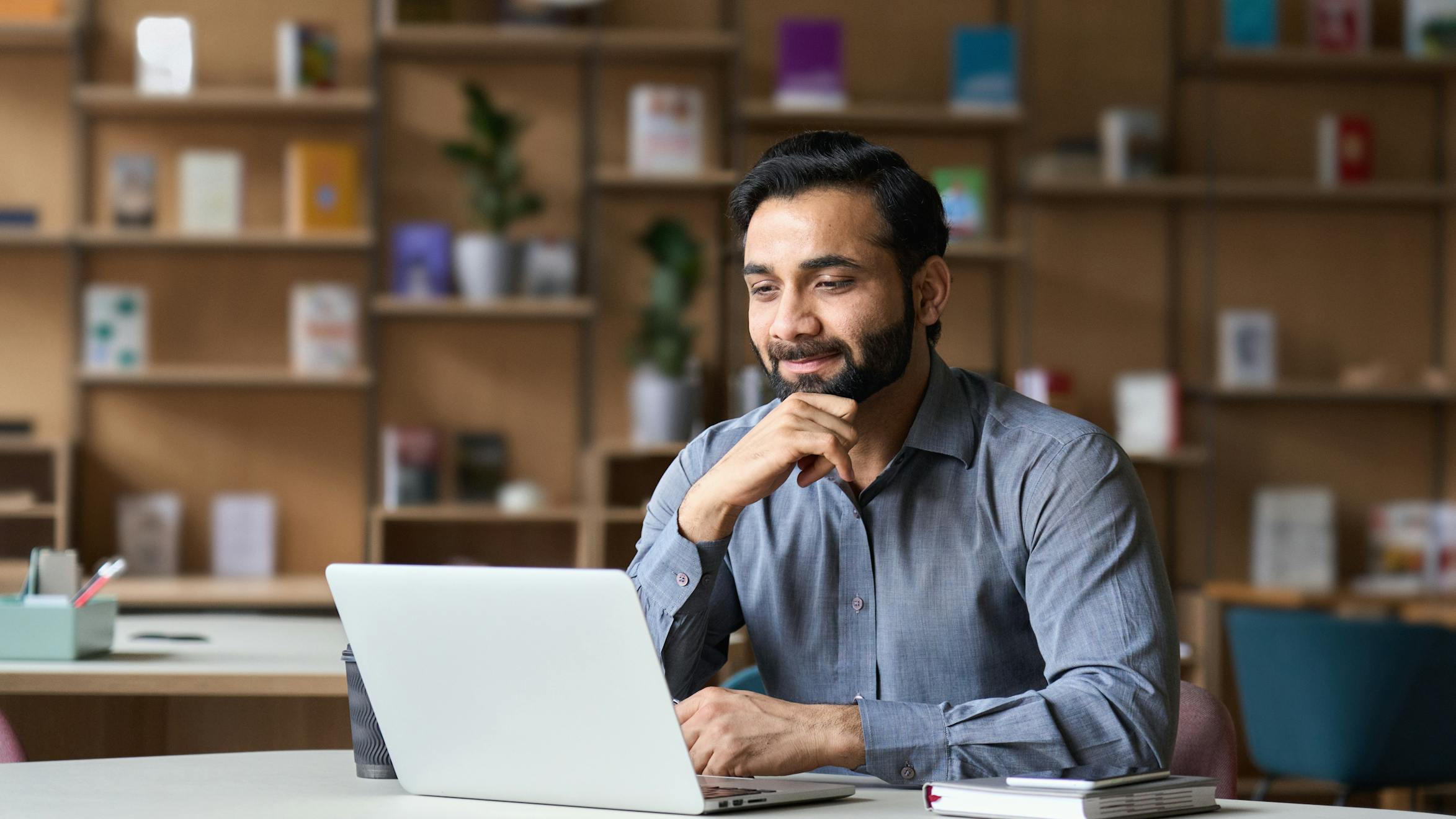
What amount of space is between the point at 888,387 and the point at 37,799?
3.27 feet

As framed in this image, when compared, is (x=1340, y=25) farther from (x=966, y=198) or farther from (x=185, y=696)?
(x=185, y=696)

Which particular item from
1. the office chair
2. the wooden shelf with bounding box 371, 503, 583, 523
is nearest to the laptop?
the office chair

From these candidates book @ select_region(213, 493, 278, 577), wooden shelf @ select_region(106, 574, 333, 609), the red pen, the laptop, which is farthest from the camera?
book @ select_region(213, 493, 278, 577)

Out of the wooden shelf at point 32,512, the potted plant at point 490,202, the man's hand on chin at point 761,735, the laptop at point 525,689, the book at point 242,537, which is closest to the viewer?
the laptop at point 525,689

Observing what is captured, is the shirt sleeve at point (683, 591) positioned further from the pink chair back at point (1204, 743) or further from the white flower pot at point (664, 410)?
the white flower pot at point (664, 410)

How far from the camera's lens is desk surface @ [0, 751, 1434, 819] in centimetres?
127

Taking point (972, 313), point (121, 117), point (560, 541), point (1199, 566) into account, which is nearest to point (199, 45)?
point (121, 117)

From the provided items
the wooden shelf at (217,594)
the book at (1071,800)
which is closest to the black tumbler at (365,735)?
the book at (1071,800)

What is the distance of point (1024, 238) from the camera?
16.2 feet

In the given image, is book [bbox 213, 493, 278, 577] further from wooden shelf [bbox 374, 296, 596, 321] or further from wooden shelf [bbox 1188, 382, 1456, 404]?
wooden shelf [bbox 1188, 382, 1456, 404]

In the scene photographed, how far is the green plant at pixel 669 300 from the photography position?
4594 millimetres

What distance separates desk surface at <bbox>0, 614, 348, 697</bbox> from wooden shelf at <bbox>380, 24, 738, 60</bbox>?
2468 mm

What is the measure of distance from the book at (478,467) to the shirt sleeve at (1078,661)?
322 centimetres

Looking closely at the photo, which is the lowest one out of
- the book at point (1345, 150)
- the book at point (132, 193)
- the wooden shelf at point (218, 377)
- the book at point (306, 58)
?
the wooden shelf at point (218, 377)
